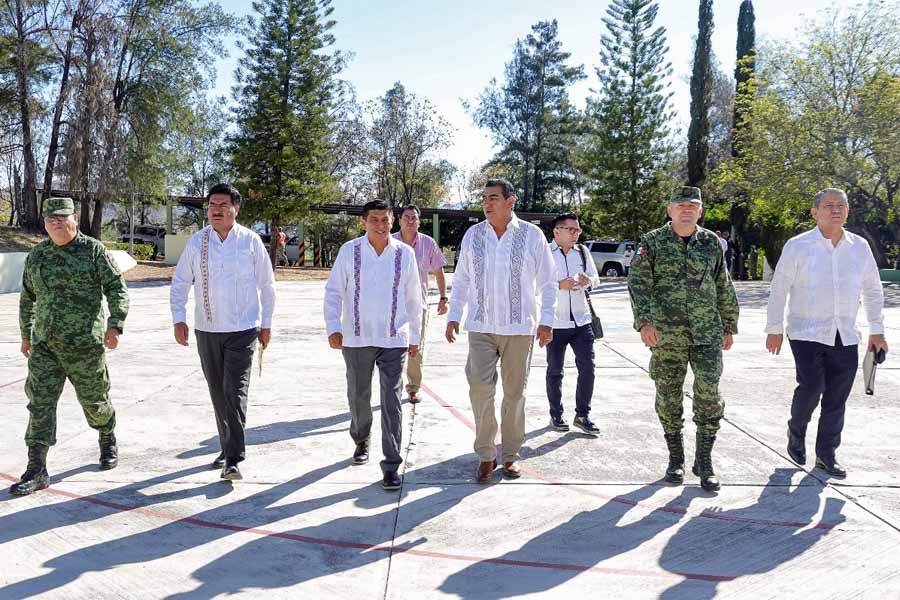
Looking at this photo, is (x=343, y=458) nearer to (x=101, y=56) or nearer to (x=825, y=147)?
(x=825, y=147)

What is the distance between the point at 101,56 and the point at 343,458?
2793 cm

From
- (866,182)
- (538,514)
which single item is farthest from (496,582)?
(866,182)

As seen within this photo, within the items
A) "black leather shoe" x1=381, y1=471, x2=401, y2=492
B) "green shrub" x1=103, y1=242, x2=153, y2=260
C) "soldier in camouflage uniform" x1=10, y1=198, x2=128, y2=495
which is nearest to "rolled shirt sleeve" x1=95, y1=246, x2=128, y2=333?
"soldier in camouflage uniform" x1=10, y1=198, x2=128, y2=495

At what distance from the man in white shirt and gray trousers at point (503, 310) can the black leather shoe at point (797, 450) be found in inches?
70.1

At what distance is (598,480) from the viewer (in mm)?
4574

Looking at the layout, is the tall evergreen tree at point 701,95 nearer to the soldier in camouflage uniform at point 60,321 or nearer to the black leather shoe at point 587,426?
the black leather shoe at point 587,426

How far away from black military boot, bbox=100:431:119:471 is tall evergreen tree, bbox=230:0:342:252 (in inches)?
1052

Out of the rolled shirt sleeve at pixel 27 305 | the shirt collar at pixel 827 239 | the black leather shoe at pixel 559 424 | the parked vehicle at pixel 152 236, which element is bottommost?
the black leather shoe at pixel 559 424

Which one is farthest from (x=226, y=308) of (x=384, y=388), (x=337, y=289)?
(x=384, y=388)

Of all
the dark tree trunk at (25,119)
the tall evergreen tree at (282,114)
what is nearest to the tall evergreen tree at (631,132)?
the tall evergreen tree at (282,114)

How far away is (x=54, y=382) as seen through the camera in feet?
14.6

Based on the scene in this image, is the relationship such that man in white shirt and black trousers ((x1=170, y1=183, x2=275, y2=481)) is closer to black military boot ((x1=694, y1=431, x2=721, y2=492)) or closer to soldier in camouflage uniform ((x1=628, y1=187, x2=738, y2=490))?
soldier in camouflage uniform ((x1=628, y1=187, x2=738, y2=490))

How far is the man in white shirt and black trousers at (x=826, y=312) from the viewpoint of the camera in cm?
469

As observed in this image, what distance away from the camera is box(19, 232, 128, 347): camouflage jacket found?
441cm
